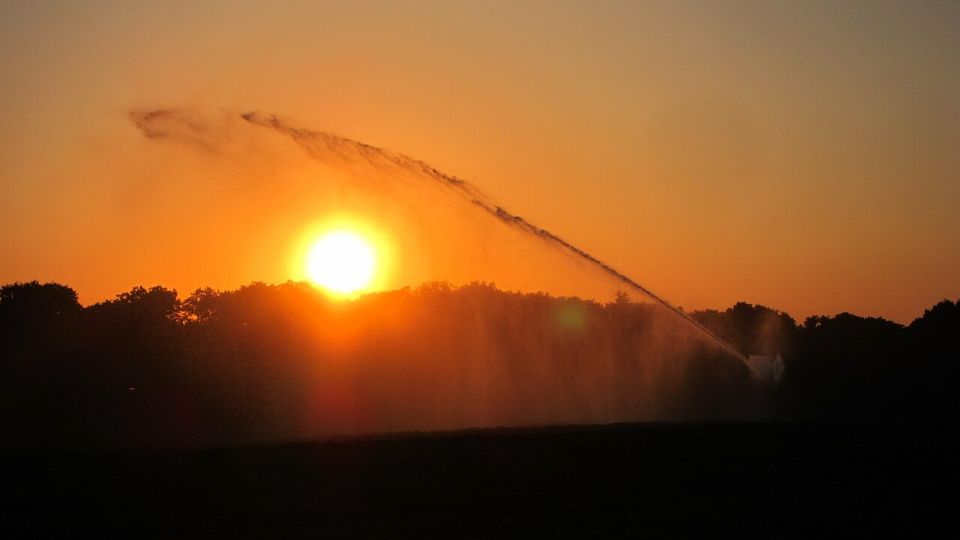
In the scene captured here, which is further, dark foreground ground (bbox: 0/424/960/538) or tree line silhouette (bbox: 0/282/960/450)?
tree line silhouette (bbox: 0/282/960/450)

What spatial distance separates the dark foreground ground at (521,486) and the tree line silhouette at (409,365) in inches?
1269

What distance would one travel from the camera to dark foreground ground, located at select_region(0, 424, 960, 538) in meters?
31.1

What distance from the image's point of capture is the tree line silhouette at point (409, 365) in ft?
271

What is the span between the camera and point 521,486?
37000mm

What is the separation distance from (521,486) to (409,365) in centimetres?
6858

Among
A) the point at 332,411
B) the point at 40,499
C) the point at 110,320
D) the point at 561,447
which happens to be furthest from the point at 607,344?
the point at 40,499

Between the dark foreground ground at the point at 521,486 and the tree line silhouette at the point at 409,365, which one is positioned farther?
the tree line silhouette at the point at 409,365

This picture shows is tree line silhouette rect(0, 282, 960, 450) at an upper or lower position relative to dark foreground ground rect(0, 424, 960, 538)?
upper

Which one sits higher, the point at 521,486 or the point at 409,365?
the point at 409,365

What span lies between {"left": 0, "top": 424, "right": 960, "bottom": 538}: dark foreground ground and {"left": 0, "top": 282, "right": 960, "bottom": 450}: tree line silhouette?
3222 centimetres

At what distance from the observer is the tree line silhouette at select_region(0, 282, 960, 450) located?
3253 inches

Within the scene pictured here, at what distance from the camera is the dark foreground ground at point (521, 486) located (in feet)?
102

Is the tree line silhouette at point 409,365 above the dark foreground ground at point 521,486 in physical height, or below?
above

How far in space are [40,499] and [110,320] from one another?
59.1 meters
